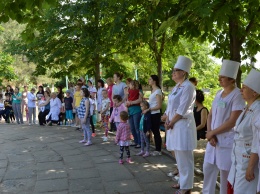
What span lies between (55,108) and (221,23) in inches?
379

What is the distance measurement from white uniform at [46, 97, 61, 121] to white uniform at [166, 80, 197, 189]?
8730 mm

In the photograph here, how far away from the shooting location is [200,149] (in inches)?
325

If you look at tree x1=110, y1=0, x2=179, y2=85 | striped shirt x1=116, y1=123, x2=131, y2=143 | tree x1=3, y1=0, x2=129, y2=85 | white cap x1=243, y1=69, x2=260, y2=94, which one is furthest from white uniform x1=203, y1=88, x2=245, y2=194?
tree x1=3, y1=0, x2=129, y2=85

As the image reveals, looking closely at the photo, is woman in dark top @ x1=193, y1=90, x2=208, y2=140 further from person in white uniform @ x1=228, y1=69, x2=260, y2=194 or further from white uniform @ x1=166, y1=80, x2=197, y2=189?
person in white uniform @ x1=228, y1=69, x2=260, y2=194

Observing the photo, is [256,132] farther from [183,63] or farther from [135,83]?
[135,83]

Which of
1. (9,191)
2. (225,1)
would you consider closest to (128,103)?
(9,191)

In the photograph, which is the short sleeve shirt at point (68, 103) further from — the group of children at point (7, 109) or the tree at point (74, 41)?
the group of children at point (7, 109)

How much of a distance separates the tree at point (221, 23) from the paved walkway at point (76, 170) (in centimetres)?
256

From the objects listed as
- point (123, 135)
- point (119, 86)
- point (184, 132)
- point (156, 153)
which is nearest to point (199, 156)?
point (156, 153)

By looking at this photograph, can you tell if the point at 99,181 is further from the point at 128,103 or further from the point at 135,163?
the point at 128,103

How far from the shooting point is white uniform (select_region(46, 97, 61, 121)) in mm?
12625

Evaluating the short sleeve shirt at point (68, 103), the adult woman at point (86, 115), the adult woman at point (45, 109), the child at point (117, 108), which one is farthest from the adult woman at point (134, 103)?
the adult woman at point (45, 109)

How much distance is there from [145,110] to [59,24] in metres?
5.84

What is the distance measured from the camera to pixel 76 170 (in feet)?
20.8
